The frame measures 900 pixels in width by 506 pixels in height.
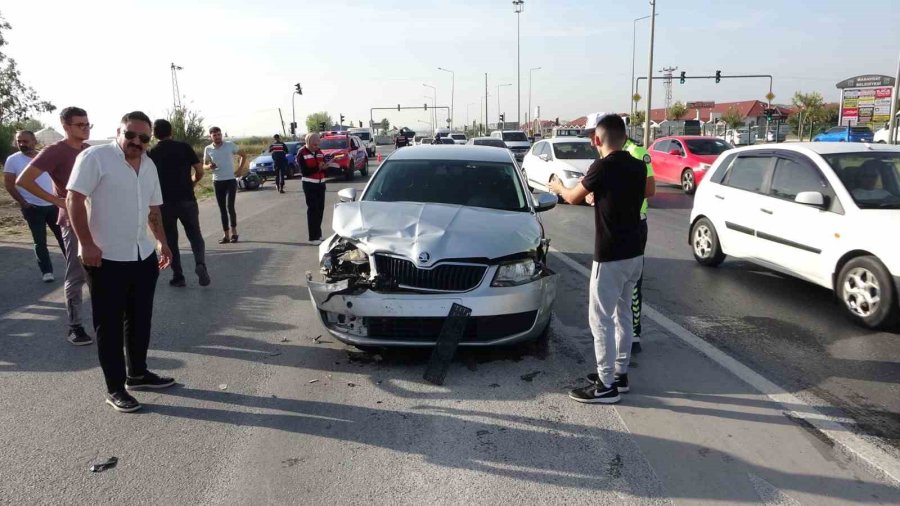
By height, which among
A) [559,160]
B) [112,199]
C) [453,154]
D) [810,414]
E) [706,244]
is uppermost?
[453,154]

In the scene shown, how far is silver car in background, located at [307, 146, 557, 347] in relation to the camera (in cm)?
456

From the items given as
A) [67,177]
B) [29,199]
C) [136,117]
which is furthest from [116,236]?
[29,199]

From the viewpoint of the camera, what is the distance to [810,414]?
13.0 ft

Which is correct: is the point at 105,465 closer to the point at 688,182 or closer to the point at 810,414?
the point at 810,414

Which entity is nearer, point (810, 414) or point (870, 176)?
point (810, 414)

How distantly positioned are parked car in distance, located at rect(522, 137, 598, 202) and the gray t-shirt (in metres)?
8.00

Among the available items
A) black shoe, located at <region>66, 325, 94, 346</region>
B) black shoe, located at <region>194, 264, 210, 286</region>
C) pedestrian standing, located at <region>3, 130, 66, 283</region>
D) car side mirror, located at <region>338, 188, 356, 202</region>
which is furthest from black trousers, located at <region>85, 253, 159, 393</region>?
pedestrian standing, located at <region>3, 130, 66, 283</region>

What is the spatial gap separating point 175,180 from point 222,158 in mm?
2540

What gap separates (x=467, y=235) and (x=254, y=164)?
22147 millimetres

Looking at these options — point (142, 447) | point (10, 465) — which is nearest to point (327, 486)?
point (142, 447)

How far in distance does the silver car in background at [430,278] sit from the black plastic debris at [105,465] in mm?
1729

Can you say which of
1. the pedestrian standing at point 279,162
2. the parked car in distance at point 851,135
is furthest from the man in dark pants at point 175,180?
the parked car in distance at point 851,135

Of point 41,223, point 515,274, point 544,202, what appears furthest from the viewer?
point 41,223

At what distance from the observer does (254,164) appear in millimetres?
25344
